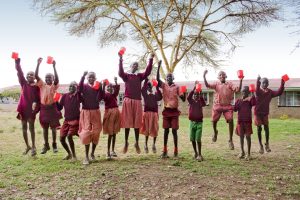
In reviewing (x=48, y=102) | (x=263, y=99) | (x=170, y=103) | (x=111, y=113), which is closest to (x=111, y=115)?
(x=111, y=113)

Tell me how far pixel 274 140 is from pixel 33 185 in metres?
9.75

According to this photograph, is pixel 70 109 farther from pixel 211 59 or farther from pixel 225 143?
pixel 211 59

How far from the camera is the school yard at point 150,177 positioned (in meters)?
6.52

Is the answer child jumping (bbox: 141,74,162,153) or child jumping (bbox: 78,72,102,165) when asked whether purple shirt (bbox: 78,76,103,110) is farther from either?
child jumping (bbox: 141,74,162,153)

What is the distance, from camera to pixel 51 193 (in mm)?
6566

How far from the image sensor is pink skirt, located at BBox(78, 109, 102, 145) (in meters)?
8.25

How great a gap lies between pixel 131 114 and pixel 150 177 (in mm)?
1964

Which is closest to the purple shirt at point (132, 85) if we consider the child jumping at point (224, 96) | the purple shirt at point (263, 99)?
the child jumping at point (224, 96)

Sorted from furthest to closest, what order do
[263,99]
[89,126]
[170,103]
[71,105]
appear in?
[263,99], [170,103], [71,105], [89,126]

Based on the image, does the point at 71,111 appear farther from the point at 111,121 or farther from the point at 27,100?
the point at 27,100

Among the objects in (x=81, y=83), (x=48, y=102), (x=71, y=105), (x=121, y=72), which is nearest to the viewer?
(x=81, y=83)

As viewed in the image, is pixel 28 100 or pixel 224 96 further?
pixel 224 96

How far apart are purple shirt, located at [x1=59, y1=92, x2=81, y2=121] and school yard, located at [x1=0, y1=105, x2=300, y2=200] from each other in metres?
1.07

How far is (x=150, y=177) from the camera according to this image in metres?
7.27
